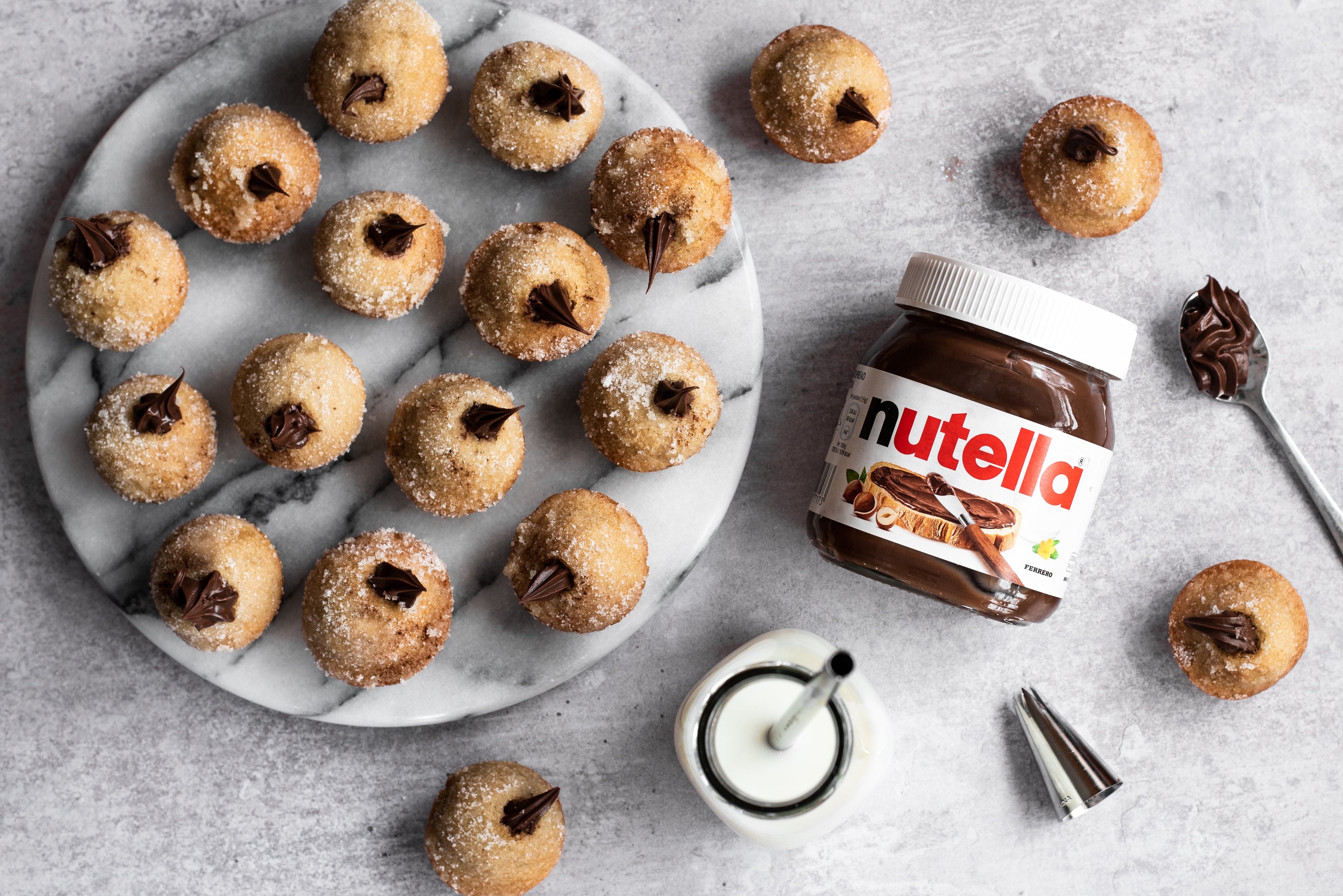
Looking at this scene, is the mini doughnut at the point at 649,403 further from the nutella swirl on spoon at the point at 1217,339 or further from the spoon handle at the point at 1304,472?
the spoon handle at the point at 1304,472

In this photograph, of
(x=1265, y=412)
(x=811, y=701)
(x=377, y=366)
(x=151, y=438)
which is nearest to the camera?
(x=811, y=701)

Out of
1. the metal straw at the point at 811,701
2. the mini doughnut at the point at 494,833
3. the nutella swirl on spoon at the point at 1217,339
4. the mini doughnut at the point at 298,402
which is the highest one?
the nutella swirl on spoon at the point at 1217,339

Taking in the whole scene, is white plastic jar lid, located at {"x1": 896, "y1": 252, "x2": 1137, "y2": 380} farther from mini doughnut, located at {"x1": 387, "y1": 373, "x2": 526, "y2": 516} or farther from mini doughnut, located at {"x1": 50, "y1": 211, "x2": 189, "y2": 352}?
mini doughnut, located at {"x1": 50, "y1": 211, "x2": 189, "y2": 352}

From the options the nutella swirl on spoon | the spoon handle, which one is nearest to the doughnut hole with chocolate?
the spoon handle

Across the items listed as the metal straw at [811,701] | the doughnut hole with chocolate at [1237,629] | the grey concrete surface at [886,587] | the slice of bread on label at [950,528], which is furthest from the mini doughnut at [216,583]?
the doughnut hole with chocolate at [1237,629]

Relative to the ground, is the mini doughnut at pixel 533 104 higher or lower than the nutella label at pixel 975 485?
higher

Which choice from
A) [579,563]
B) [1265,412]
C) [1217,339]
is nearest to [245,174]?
[579,563]

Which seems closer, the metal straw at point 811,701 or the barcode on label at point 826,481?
the metal straw at point 811,701

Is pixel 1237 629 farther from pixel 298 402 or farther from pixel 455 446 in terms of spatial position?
pixel 298 402

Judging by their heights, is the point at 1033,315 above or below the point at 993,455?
above
